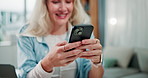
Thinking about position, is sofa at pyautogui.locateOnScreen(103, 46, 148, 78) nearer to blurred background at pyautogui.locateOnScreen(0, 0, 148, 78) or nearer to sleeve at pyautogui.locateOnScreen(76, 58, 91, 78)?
blurred background at pyautogui.locateOnScreen(0, 0, 148, 78)

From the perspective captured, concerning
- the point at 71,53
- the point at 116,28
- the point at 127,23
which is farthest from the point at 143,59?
the point at 71,53

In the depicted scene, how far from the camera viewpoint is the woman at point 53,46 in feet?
2.81

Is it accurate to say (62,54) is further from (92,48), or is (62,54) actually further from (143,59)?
(143,59)

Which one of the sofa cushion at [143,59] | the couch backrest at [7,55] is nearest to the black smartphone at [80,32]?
the couch backrest at [7,55]

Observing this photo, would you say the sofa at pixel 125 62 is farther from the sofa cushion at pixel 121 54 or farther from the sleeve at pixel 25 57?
the sleeve at pixel 25 57

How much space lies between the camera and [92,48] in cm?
84

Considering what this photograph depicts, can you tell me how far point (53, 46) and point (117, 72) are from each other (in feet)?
6.99

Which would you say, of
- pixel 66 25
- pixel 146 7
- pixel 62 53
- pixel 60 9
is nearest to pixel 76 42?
pixel 62 53

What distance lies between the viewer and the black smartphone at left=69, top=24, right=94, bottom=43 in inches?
28.6

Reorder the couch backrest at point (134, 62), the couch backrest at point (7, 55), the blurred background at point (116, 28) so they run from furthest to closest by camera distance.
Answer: the couch backrest at point (134, 62) → the blurred background at point (116, 28) → the couch backrest at point (7, 55)

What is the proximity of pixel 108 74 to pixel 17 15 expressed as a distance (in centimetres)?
145

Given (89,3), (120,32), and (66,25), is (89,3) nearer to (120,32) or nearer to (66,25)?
(120,32)

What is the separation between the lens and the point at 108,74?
2893 mm

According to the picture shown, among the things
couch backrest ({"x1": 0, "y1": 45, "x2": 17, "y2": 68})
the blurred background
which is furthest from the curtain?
couch backrest ({"x1": 0, "y1": 45, "x2": 17, "y2": 68})
